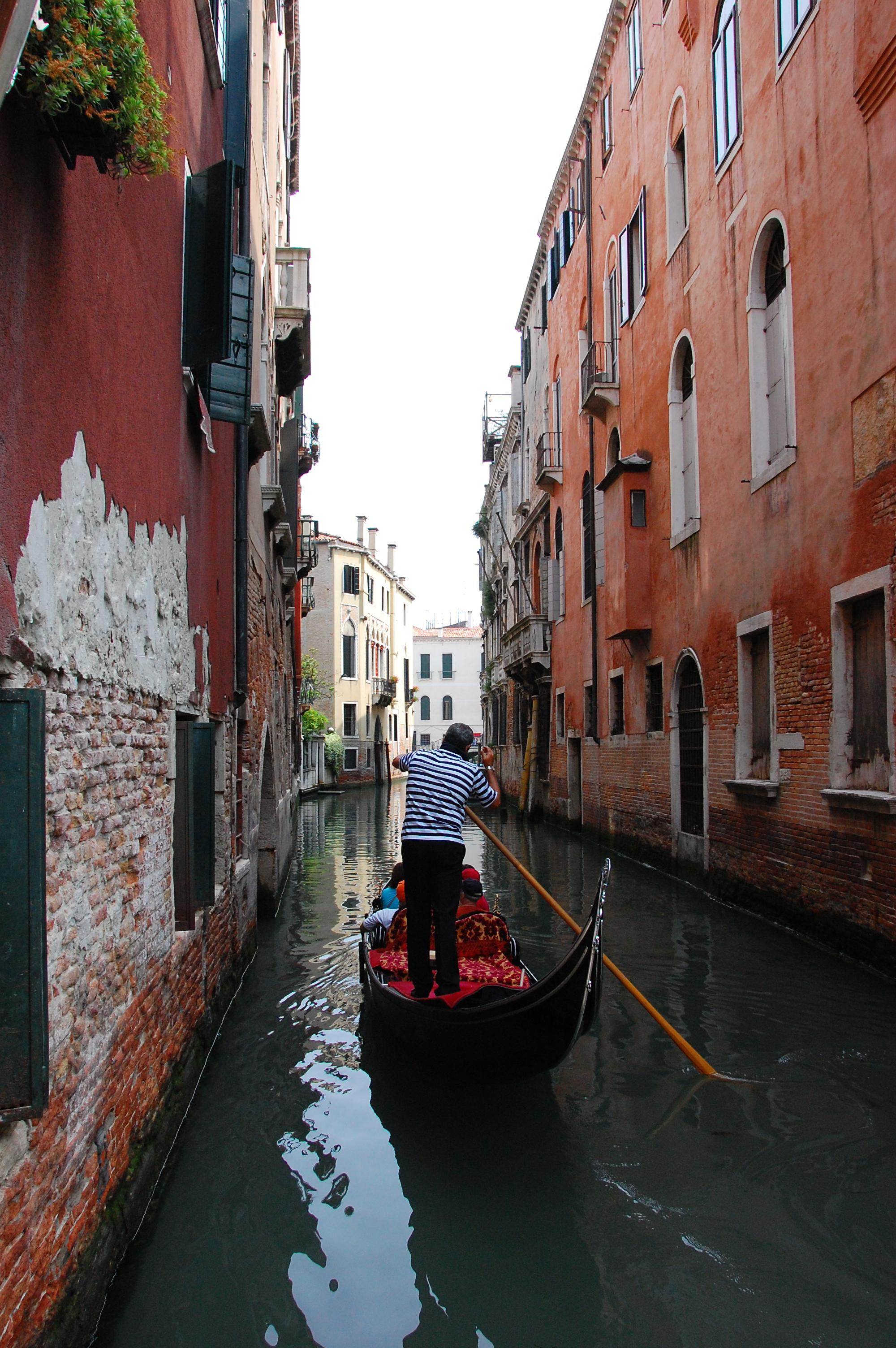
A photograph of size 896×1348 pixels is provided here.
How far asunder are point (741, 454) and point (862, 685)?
2951mm

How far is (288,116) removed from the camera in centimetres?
1390

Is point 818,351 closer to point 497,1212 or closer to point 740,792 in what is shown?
point 740,792

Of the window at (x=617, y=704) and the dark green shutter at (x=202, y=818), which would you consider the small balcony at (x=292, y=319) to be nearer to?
the window at (x=617, y=704)

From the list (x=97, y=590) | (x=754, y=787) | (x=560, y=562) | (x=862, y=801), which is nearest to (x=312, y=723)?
(x=560, y=562)

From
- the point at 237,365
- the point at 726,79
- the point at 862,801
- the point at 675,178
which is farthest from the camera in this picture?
the point at 675,178

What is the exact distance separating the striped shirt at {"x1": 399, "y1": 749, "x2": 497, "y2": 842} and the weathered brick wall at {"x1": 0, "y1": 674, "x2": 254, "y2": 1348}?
105cm

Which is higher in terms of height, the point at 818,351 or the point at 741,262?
the point at 741,262

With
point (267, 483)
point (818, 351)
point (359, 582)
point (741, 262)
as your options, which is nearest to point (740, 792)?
point (818, 351)

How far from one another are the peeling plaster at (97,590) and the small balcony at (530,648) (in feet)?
47.6

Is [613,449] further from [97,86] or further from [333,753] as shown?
[333,753]

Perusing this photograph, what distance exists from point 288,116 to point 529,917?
11007 mm

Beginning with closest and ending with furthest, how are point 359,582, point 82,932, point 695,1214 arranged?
point 82,932, point 695,1214, point 359,582

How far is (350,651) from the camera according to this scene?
34938mm

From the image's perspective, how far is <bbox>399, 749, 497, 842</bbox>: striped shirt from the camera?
4.53 meters
